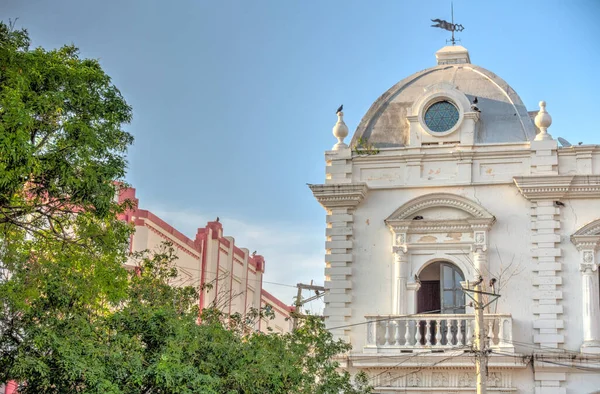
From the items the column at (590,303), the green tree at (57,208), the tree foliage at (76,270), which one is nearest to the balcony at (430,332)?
the column at (590,303)

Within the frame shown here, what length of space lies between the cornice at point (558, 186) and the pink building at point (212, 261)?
7.17 meters

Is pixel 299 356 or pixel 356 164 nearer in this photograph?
pixel 299 356

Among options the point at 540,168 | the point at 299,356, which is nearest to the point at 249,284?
the point at 540,168

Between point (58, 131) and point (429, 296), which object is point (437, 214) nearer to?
point (429, 296)

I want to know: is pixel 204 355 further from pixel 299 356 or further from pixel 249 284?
pixel 249 284

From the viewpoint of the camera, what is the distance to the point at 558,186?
923 inches

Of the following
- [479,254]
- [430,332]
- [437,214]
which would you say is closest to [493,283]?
[479,254]

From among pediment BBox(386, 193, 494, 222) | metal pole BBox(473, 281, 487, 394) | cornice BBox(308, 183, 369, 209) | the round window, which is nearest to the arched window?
pediment BBox(386, 193, 494, 222)

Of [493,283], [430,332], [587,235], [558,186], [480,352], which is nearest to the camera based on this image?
[480,352]

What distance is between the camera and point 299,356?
19.1 m

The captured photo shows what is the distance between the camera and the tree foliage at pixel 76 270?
14719 millimetres

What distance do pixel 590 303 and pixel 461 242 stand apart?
10.3ft

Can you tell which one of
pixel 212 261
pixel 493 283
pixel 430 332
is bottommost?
pixel 430 332

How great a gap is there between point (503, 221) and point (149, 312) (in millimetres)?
10503
